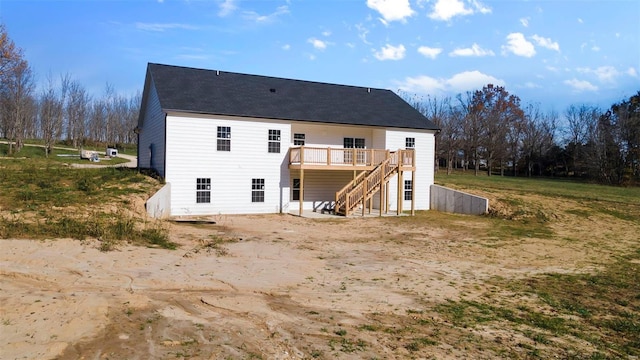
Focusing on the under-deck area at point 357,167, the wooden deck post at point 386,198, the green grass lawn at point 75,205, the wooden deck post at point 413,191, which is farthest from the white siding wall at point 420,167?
the green grass lawn at point 75,205

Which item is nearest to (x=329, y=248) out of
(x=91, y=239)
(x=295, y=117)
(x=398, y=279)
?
(x=398, y=279)

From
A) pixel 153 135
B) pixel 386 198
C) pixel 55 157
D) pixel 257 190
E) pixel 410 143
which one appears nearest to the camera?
pixel 257 190

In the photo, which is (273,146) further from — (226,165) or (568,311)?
(568,311)

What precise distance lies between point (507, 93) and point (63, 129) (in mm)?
68280

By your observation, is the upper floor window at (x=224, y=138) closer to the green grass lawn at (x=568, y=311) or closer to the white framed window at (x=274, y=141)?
the white framed window at (x=274, y=141)

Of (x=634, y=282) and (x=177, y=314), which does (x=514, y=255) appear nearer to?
(x=634, y=282)

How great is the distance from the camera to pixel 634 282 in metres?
11.6

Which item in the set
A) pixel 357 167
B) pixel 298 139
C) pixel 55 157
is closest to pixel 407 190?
pixel 357 167

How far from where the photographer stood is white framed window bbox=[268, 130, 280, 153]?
80.8 feet

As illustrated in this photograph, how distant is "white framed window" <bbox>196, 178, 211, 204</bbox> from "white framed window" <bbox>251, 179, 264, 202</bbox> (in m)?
2.41

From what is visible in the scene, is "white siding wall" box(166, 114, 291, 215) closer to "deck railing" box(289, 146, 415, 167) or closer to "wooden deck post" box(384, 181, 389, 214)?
"deck railing" box(289, 146, 415, 167)

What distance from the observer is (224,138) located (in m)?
23.3

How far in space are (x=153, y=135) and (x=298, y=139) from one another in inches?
326

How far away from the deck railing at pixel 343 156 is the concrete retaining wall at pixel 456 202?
3870 millimetres
